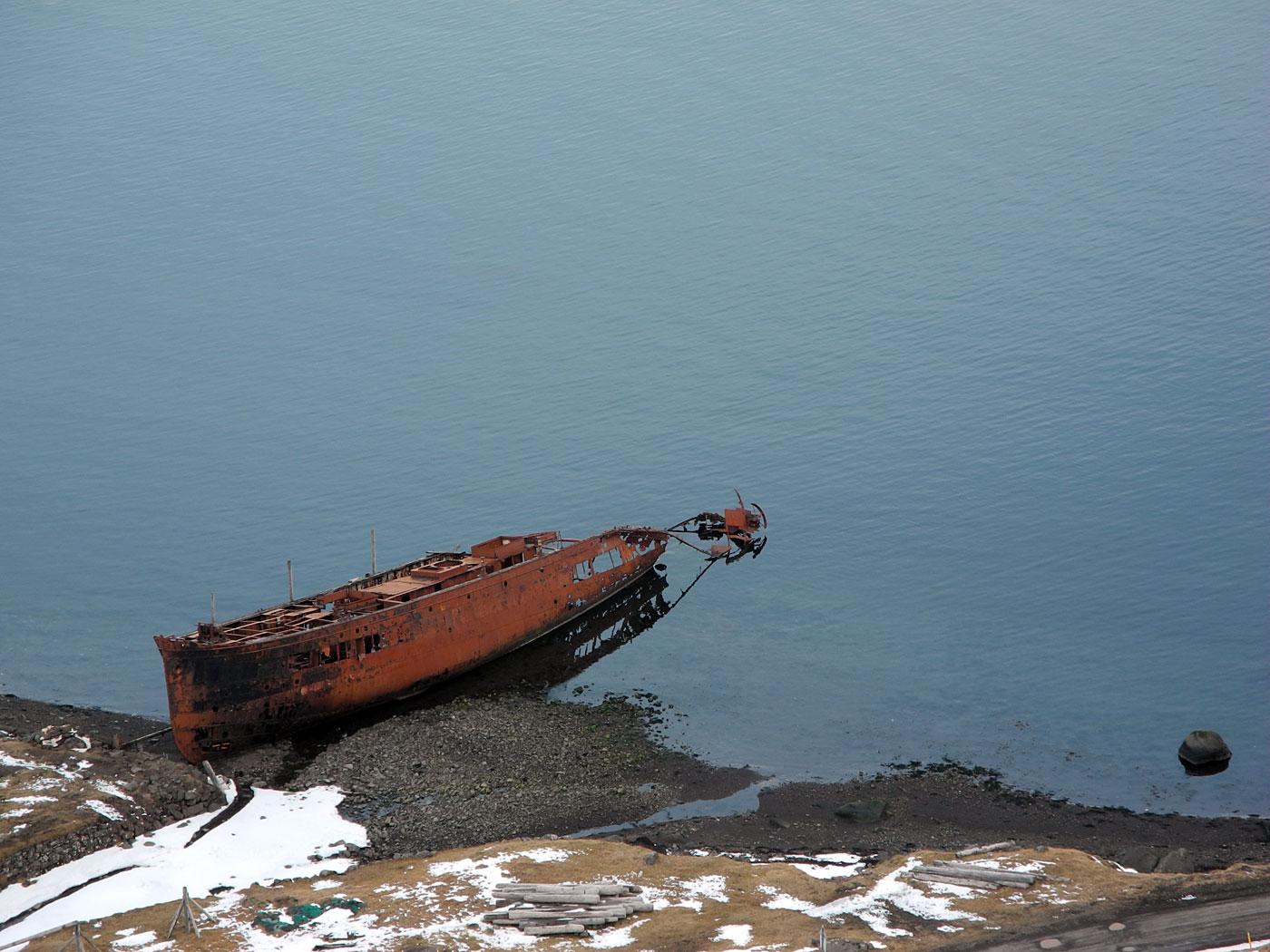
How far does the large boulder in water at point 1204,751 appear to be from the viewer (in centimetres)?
5203

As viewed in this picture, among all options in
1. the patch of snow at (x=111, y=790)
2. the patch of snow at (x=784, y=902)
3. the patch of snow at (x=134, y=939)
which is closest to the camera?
the patch of snow at (x=134, y=939)

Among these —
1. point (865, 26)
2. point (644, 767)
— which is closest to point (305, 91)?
point (865, 26)

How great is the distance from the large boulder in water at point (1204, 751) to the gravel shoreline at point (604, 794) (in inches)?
165

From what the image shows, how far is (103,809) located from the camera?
44.1m

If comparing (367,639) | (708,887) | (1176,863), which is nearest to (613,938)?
(708,887)

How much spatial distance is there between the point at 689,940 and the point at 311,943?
1017cm

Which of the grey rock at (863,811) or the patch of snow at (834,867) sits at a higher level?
the grey rock at (863,811)

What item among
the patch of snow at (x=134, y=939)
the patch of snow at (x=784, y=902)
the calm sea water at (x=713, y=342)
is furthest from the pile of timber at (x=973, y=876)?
the patch of snow at (x=134, y=939)

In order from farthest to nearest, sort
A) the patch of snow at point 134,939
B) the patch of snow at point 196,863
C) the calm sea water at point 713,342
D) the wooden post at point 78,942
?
1. the calm sea water at point 713,342
2. the patch of snow at point 196,863
3. the patch of snow at point 134,939
4. the wooden post at point 78,942

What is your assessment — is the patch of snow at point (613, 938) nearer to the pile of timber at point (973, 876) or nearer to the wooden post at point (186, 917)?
the pile of timber at point (973, 876)

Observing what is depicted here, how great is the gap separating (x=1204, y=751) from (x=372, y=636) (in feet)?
109

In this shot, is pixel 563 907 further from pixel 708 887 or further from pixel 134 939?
pixel 134 939

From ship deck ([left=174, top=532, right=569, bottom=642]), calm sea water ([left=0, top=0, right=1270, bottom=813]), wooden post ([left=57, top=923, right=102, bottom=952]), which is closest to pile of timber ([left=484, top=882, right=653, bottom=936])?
wooden post ([left=57, top=923, right=102, bottom=952])

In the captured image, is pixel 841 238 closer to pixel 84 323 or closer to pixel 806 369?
pixel 806 369
